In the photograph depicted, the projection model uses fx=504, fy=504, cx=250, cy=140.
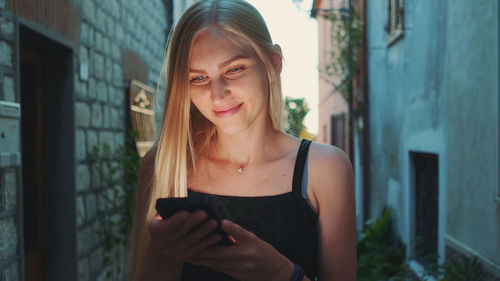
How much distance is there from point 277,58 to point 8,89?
162 cm

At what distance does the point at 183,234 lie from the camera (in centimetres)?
126

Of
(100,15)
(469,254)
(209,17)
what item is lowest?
(469,254)

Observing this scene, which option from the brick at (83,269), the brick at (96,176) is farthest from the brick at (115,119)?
the brick at (83,269)

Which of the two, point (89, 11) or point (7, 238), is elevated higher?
point (89, 11)

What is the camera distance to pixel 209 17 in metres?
1.55

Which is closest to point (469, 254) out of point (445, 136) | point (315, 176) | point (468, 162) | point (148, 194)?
point (468, 162)

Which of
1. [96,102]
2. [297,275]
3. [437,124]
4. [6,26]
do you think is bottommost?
[297,275]

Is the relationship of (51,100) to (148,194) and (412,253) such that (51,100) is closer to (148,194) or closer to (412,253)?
(148,194)

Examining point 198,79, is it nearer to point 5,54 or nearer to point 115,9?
point 5,54

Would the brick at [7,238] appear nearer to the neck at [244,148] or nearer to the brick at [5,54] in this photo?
the brick at [5,54]

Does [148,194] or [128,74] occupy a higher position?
[128,74]

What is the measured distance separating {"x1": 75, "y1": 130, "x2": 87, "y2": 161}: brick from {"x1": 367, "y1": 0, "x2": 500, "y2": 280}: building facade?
2737 mm

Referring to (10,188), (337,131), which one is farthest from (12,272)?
(337,131)

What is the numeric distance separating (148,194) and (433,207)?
4380 mm
